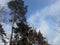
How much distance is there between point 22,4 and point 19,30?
21.0ft

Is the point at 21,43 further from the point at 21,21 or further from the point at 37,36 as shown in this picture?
the point at 37,36

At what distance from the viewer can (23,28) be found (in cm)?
6297

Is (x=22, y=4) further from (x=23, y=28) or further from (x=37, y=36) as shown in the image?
(x=37, y=36)

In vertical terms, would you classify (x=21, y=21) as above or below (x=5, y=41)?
above

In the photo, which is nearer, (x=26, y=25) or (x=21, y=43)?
(x=21, y=43)

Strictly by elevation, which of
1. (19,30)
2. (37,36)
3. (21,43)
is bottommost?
(21,43)

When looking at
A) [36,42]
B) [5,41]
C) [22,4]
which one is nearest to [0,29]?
[5,41]

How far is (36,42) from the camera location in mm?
75812

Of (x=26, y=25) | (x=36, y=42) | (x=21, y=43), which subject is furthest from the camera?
(x=36, y=42)

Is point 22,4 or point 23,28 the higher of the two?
point 22,4

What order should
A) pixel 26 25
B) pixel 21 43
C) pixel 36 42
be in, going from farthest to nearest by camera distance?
1. pixel 36 42
2. pixel 26 25
3. pixel 21 43

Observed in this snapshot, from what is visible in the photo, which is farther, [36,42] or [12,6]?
[36,42]

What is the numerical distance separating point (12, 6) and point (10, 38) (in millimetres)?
7940

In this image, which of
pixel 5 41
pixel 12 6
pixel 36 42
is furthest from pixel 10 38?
pixel 36 42
